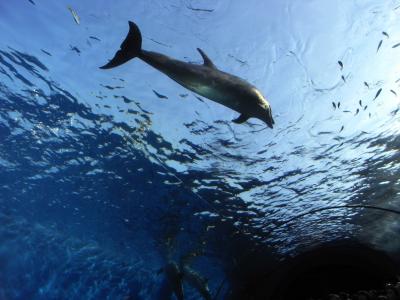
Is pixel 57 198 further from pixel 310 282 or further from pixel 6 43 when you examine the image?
pixel 310 282

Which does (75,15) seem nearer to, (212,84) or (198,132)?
(198,132)

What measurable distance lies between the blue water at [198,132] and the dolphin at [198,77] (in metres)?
4.47

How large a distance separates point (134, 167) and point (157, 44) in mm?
8604

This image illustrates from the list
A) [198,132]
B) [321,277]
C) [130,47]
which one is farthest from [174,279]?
[130,47]

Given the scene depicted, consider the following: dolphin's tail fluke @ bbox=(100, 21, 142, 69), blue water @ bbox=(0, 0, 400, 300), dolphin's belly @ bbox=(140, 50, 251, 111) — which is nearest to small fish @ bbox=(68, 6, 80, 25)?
blue water @ bbox=(0, 0, 400, 300)

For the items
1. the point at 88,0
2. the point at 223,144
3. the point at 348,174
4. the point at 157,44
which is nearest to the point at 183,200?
the point at 223,144

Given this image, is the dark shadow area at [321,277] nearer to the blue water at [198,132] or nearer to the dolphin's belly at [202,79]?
the blue water at [198,132]

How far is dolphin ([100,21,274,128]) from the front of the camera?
5.10 metres

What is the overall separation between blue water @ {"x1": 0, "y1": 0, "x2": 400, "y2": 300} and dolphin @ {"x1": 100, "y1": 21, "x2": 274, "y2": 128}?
4.47 m

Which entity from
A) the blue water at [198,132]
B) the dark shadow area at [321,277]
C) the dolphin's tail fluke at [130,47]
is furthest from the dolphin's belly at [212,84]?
the dark shadow area at [321,277]

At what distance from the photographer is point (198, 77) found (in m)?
5.08

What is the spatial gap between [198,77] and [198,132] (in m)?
8.04

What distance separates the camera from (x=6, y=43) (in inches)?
437

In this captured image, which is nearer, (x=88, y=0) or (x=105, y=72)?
(x=88, y=0)
